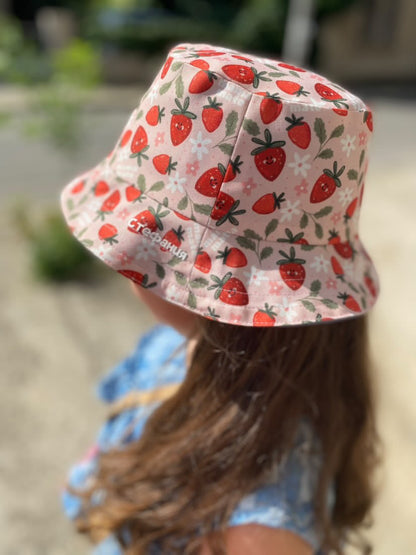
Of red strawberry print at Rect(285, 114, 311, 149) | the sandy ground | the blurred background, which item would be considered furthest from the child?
the blurred background

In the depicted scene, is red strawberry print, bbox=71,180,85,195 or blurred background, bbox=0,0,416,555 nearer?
red strawberry print, bbox=71,180,85,195

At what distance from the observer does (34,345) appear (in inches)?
142

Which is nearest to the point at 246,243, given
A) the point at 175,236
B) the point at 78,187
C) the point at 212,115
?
the point at 175,236

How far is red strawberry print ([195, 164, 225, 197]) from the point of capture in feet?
3.44

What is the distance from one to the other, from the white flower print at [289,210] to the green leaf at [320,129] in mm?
119

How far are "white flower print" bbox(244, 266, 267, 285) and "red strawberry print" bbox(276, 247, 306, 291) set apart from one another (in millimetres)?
35

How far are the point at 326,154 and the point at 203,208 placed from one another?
238mm

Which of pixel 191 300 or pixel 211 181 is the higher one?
pixel 211 181

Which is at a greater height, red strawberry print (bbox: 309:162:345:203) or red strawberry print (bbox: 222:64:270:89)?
red strawberry print (bbox: 222:64:270:89)

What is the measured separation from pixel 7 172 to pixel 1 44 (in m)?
3.32

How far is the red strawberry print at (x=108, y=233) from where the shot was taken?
1151 millimetres

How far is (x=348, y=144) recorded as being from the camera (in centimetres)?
107

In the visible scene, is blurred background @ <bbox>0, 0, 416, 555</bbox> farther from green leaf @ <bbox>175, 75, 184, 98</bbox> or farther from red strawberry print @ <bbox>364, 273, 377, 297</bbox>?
green leaf @ <bbox>175, 75, 184, 98</bbox>

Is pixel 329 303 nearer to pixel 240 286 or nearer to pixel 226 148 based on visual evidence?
pixel 240 286
